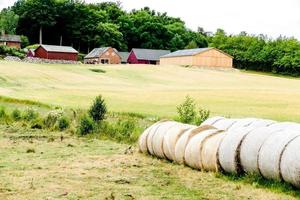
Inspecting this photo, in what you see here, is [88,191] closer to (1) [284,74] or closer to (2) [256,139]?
(2) [256,139]

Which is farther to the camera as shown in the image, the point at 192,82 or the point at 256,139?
the point at 192,82

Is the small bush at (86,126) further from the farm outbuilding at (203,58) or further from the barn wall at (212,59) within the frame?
the barn wall at (212,59)

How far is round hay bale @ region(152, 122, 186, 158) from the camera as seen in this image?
1581 cm

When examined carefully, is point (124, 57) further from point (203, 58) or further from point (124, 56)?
point (203, 58)

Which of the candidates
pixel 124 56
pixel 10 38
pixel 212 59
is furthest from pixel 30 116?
pixel 124 56

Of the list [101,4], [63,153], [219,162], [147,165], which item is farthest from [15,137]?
[101,4]

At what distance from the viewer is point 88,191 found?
11.4 m

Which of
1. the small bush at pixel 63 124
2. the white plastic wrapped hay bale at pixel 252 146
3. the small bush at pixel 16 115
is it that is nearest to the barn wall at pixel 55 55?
the small bush at pixel 16 115

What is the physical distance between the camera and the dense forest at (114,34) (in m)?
129

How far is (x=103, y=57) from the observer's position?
11706cm

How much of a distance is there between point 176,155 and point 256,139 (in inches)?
125

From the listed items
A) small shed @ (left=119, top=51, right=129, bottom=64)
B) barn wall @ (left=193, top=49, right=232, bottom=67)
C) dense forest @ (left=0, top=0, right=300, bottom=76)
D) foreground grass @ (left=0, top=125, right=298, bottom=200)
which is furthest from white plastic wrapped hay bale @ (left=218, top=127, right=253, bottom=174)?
small shed @ (left=119, top=51, right=129, bottom=64)

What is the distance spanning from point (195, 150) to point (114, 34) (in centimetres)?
12544

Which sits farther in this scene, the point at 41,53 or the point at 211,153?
the point at 41,53
